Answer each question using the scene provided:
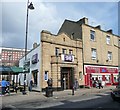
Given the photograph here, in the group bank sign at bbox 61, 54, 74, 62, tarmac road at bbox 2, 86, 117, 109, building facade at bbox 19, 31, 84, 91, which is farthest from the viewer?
bank sign at bbox 61, 54, 74, 62

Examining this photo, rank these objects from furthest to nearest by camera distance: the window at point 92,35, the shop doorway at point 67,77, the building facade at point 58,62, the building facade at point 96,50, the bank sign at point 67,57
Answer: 1. the window at point 92,35
2. the building facade at point 96,50
3. the shop doorway at point 67,77
4. the bank sign at point 67,57
5. the building facade at point 58,62

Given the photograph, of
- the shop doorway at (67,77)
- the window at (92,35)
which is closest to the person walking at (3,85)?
the shop doorway at (67,77)

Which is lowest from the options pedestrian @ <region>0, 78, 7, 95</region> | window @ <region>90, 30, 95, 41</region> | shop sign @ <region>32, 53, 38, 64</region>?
pedestrian @ <region>0, 78, 7, 95</region>

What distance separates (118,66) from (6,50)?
2097 inches

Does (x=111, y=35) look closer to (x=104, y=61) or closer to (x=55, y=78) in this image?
(x=104, y=61)

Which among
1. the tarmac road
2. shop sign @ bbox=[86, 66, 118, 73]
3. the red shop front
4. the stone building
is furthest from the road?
shop sign @ bbox=[86, 66, 118, 73]

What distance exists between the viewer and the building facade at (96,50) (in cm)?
2967

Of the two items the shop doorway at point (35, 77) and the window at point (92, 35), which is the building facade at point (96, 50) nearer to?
the window at point (92, 35)

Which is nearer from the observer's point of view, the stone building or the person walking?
the person walking

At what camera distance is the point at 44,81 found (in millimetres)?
24000

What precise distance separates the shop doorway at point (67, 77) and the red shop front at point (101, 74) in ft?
10.2

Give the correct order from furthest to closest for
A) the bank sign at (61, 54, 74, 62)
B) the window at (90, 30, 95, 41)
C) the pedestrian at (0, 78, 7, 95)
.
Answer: the window at (90, 30, 95, 41)
the bank sign at (61, 54, 74, 62)
the pedestrian at (0, 78, 7, 95)

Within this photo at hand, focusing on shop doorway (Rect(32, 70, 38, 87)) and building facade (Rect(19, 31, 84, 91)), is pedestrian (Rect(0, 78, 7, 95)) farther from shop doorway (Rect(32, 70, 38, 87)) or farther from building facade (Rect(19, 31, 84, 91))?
shop doorway (Rect(32, 70, 38, 87))

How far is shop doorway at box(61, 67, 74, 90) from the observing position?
26.1 m
